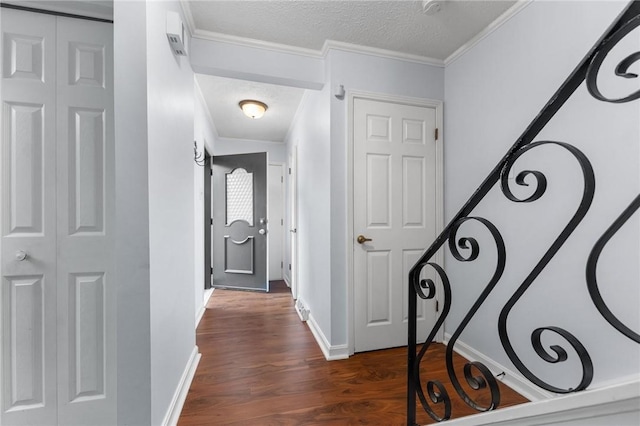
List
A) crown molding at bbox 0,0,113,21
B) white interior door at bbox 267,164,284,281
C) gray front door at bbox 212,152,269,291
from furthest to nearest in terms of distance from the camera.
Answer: white interior door at bbox 267,164,284,281
gray front door at bbox 212,152,269,291
crown molding at bbox 0,0,113,21

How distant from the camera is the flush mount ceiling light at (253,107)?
118 inches

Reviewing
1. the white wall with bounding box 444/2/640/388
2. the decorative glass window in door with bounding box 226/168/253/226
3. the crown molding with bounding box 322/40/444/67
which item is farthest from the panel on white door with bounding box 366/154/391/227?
the decorative glass window in door with bounding box 226/168/253/226

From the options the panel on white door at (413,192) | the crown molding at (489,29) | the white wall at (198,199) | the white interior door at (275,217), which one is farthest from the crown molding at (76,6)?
the white interior door at (275,217)

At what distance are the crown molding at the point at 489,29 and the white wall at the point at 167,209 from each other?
6.68ft

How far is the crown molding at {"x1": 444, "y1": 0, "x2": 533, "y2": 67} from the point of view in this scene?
5.67 feet

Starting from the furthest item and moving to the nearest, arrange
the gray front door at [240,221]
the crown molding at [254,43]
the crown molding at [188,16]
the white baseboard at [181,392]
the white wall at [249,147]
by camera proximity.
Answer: the white wall at [249,147]
the gray front door at [240,221]
the crown molding at [254,43]
the crown molding at [188,16]
the white baseboard at [181,392]

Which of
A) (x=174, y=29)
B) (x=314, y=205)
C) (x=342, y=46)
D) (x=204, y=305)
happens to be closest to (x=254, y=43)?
(x=342, y=46)

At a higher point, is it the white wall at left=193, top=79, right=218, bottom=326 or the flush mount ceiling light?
the flush mount ceiling light

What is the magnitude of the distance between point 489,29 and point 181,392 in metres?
3.11

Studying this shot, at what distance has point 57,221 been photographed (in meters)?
1.26

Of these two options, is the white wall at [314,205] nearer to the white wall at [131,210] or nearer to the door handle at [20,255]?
the white wall at [131,210]

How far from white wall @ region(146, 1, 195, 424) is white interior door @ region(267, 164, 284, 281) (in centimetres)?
265

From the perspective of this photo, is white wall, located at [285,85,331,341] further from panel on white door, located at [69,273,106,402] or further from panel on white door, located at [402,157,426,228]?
panel on white door, located at [69,273,106,402]

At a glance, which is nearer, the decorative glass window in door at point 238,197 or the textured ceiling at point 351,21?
the textured ceiling at point 351,21
